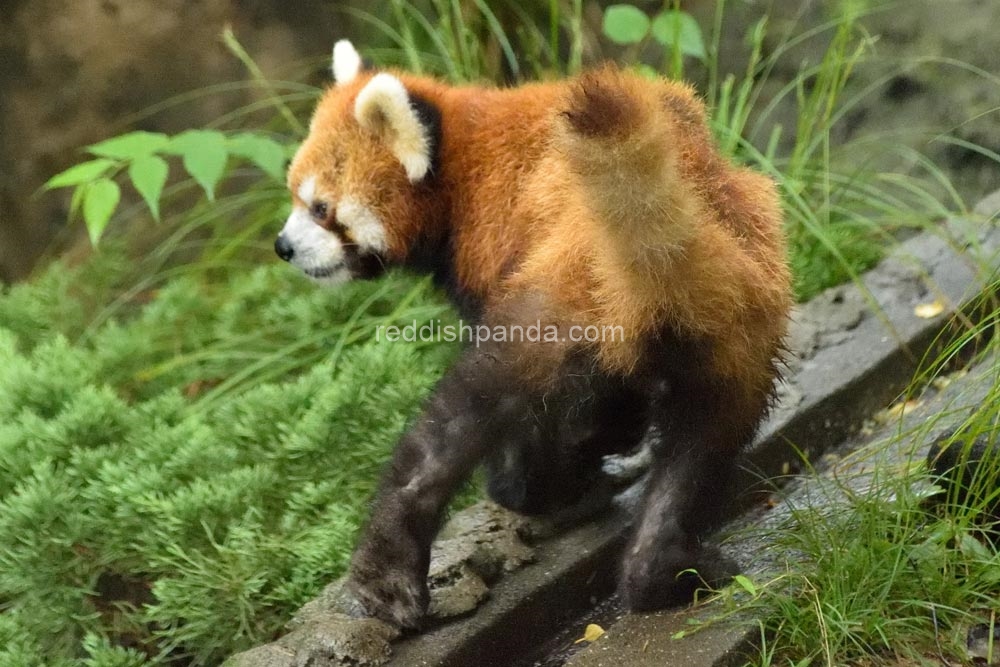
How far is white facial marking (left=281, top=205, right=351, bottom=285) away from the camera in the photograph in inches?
108

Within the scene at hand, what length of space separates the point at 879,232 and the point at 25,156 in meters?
3.96

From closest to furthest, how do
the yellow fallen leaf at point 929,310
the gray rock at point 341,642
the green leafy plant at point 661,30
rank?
1. the gray rock at point 341,642
2. the yellow fallen leaf at point 929,310
3. the green leafy plant at point 661,30

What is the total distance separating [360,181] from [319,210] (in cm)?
16

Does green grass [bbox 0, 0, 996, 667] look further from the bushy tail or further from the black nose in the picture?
the bushy tail

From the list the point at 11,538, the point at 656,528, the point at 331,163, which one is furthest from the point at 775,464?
the point at 11,538

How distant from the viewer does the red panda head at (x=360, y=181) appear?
8.52ft

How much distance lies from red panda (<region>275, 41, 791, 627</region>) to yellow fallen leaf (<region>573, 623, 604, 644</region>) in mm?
174

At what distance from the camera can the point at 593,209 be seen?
1.78 metres

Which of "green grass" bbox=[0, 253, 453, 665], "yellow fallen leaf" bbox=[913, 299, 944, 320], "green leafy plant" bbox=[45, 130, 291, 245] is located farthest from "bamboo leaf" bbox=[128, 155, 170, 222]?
"yellow fallen leaf" bbox=[913, 299, 944, 320]

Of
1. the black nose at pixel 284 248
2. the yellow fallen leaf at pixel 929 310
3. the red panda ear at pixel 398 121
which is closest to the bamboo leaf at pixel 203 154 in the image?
the black nose at pixel 284 248

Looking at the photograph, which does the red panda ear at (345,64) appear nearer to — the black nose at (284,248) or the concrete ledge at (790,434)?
the black nose at (284,248)

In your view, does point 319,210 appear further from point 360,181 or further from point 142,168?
point 142,168

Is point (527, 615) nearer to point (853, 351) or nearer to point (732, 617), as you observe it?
point (732, 617)

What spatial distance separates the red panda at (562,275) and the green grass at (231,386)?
1.14ft
